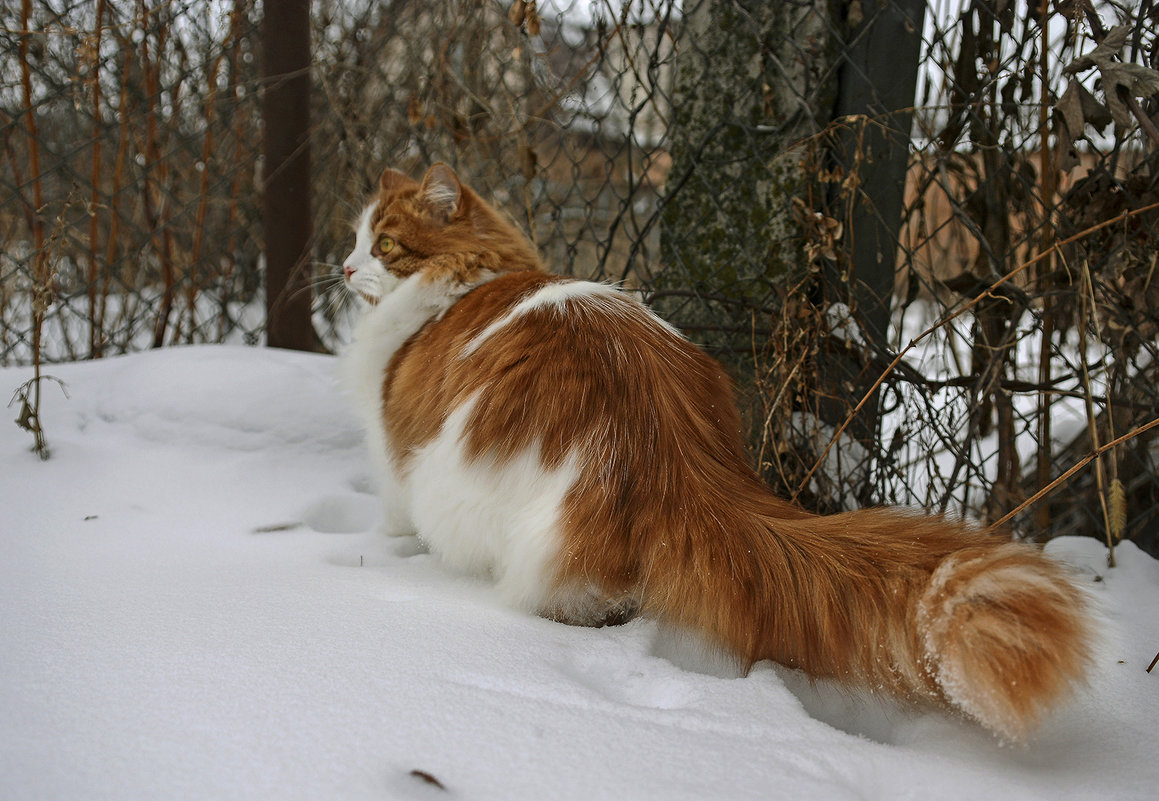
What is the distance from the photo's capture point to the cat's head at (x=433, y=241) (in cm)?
206

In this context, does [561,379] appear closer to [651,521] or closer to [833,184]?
[651,521]

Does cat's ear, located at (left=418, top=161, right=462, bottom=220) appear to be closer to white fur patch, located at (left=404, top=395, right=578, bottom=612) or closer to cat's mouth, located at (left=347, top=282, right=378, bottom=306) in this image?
cat's mouth, located at (left=347, top=282, right=378, bottom=306)

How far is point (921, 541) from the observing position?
1.19m

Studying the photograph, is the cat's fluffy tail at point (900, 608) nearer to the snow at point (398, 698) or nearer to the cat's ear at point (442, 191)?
the snow at point (398, 698)

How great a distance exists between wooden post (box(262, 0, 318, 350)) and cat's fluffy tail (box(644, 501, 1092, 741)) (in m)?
1.96

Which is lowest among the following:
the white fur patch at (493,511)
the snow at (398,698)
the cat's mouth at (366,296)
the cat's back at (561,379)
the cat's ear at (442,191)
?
the snow at (398,698)

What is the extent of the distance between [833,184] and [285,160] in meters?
1.78

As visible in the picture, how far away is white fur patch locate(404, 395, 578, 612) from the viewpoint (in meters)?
1.41

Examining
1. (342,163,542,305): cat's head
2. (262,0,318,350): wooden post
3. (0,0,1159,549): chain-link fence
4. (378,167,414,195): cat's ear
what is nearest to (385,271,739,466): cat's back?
(342,163,542,305): cat's head

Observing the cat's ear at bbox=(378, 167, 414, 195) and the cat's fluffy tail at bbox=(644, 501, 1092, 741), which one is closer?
the cat's fluffy tail at bbox=(644, 501, 1092, 741)

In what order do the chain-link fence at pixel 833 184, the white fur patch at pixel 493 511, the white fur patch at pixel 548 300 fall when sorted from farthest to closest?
1. the chain-link fence at pixel 833 184
2. the white fur patch at pixel 548 300
3. the white fur patch at pixel 493 511

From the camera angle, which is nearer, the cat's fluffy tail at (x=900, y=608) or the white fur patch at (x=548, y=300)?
the cat's fluffy tail at (x=900, y=608)

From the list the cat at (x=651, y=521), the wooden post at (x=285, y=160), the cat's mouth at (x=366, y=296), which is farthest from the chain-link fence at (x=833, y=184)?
the cat's mouth at (x=366, y=296)

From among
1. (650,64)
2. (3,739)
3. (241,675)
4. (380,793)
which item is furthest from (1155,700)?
(650,64)
